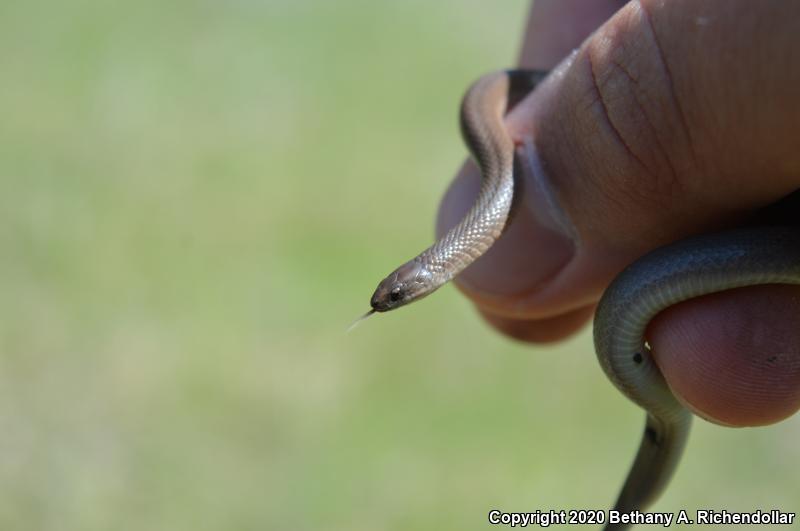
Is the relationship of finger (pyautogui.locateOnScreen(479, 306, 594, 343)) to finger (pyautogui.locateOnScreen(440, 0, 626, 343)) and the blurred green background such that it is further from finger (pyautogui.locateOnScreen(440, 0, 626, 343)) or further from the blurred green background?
the blurred green background

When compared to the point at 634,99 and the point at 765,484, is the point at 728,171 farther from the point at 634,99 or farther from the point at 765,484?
the point at 765,484

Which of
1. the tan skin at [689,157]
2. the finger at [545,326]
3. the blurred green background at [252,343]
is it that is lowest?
the blurred green background at [252,343]

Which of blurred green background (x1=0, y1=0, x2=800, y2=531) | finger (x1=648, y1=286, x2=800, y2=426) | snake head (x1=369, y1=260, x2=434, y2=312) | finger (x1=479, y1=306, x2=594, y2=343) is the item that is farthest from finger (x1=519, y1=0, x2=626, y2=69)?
blurred green background (x1=0, y1=0, x2=800, y2=531)

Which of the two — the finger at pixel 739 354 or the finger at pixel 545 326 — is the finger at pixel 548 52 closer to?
the finger at pixel 545 326

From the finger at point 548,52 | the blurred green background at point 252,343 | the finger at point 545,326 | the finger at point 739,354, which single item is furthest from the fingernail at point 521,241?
the blurred green background at point 252,343

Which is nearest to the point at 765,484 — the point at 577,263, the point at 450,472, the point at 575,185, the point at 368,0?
the point at 450,472

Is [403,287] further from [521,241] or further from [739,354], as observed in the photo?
[739,354]
